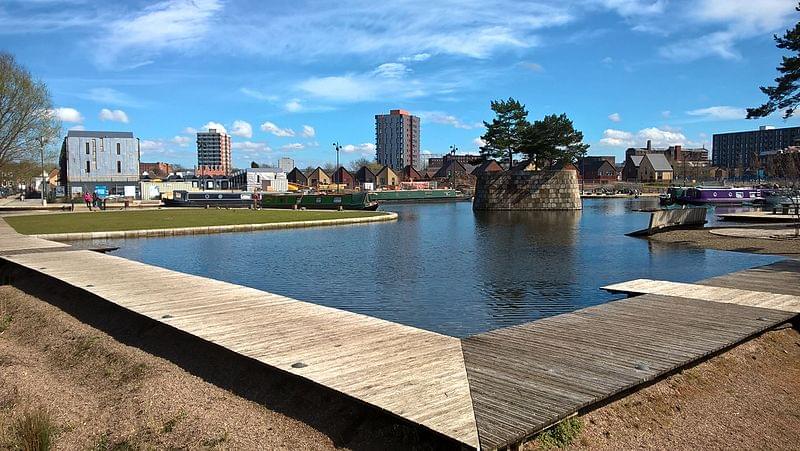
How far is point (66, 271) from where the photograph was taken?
13.6m

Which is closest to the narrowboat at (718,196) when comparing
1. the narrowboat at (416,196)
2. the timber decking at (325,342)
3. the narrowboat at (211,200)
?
the narrowboat at (416,196)

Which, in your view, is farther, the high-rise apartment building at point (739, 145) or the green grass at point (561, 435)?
the high-rise apartment building at point (739, 145)

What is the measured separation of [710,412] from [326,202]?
52911mm

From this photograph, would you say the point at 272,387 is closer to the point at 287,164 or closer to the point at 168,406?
the point at 168,406

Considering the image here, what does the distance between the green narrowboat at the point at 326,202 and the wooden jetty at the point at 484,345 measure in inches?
1686

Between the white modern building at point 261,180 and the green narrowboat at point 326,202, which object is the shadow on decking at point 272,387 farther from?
the white modern building at point 261,180

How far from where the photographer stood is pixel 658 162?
13038 centimetres

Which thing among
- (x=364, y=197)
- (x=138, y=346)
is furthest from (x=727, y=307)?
(x=364, y=197)

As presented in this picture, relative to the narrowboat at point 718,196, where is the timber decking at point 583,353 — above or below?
below

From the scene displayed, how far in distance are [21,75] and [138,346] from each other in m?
44.1

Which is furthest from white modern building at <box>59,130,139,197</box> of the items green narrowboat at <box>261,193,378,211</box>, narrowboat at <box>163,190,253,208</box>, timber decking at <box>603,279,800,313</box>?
timber decking at <box>603,279,800,313</box>

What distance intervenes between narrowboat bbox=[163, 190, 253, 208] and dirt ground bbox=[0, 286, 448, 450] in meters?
52.9

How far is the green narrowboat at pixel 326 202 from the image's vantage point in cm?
5503

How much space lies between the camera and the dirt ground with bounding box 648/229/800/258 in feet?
65.7
